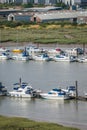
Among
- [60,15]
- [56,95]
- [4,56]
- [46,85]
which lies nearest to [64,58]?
[4,56]

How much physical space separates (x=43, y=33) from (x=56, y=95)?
795 inches

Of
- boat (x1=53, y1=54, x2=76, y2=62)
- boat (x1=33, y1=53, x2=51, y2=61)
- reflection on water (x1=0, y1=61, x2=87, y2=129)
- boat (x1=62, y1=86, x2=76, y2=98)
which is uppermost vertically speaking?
boat (x1=62, y1=86, x2=76, y2=98)

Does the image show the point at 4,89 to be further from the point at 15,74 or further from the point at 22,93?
the point at 15,74

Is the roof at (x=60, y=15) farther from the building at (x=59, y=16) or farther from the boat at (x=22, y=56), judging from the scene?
the boat at (x=22, y=56)

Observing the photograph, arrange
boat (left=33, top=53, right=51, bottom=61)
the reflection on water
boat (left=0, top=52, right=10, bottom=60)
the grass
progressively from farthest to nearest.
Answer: the grass
boat (left=0, top=52, right=10, bottom=60)
boat (left=33, top=53, right=51, bottom=61)
the reflection on water

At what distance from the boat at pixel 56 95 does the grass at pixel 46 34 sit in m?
14.8

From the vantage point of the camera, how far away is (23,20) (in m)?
45.3

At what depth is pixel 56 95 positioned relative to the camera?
1625cm

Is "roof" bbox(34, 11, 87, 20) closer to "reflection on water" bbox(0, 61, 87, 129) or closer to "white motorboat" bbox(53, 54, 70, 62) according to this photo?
"white motorboat" bbox(53, 54, 70, 62)

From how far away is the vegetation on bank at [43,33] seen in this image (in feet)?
107

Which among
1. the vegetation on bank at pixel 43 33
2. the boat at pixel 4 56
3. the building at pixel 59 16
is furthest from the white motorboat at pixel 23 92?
the building at pixel 59 16

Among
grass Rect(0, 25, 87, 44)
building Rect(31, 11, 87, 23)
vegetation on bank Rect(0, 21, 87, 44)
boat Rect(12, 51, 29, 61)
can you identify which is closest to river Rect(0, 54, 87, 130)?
boat Rect(12, 51, 29, 61)

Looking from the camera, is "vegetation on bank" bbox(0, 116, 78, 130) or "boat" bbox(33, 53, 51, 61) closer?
"vegetation on bank" bbox(0, 116, 78, 130)

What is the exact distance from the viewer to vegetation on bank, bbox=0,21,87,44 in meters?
32.7
